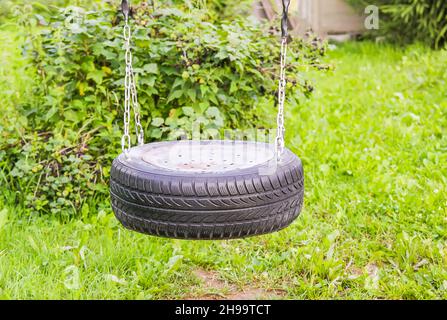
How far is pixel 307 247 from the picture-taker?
130 inches

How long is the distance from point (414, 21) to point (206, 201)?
24.7 feet

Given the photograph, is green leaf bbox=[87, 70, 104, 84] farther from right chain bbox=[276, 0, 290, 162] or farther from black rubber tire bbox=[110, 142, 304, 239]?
right chain bbox=[276, 0, 290, 162]

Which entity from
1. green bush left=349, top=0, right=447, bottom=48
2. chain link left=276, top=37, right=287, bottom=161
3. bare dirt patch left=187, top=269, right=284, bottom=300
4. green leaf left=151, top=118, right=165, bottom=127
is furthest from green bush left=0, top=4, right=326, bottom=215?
green bush left=349, top=0, right=447, bottom=48

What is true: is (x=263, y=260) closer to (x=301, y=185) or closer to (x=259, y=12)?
(x=301, y=185)

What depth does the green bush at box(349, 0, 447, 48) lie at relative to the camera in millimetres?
8203

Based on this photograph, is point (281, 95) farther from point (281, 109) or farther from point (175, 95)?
point (175, 95)

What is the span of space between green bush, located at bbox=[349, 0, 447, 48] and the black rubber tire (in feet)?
21.7

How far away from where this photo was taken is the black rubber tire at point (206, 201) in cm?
227

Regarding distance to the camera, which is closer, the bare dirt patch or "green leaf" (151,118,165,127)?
the bare dirt patch

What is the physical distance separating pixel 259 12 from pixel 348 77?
5.48 feet

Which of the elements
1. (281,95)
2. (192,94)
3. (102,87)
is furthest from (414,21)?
(281,95)

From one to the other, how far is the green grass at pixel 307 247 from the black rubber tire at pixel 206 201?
663 mm

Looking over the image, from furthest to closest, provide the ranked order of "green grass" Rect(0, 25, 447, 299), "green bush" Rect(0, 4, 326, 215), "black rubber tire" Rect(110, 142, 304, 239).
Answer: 1. "green bush" Rect(0, 4, 326, 215)
2. "green grass" Rect(0, 25, 447, 299)
3. "black rubber tire" Rect(110, 142, 304, 239)

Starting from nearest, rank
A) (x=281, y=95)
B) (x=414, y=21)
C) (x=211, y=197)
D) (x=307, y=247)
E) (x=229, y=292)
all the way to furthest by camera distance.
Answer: (x=211, y=197) < (x=281, y=95) < (x=229, y=292) < (x=307, y=247) < (x=414, y=21)
